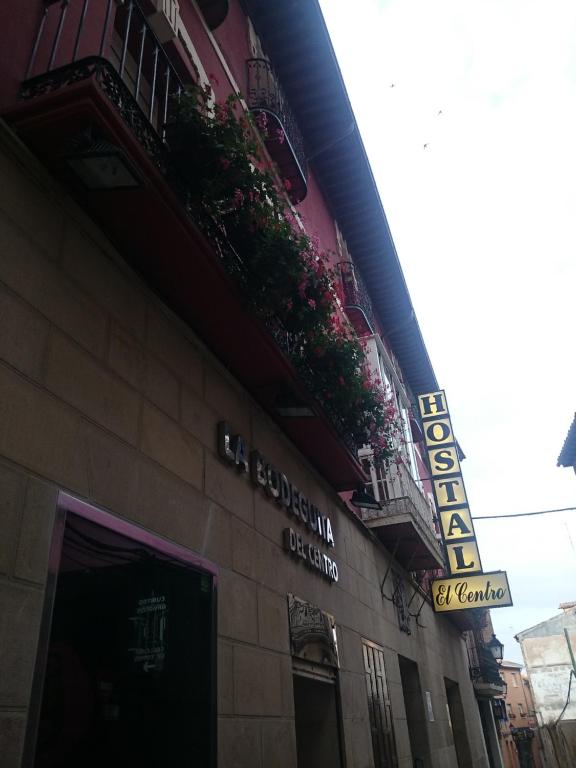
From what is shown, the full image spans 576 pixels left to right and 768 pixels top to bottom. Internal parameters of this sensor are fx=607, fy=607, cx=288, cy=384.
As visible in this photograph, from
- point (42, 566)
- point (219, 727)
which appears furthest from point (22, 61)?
point (219, 727)

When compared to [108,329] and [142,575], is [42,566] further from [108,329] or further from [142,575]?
[108,329]

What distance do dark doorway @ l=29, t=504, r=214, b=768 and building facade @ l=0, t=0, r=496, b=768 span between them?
1 centimetres

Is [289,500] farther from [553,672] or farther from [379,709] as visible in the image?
[553,672]

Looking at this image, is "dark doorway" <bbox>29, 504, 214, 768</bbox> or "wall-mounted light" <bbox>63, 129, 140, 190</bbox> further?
"dark doorway" <bbox>29, 504, 214, 768</bbox>

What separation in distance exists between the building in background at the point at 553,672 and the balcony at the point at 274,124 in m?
38.9

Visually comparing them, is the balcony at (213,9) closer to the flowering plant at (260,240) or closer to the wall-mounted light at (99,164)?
the flowering plant at (260,240)

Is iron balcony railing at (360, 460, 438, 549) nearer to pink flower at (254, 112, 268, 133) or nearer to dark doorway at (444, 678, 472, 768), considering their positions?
pink flower at (254, 112, 268, 133)

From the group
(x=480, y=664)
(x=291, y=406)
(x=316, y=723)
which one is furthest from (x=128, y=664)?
(x=480, y=664)

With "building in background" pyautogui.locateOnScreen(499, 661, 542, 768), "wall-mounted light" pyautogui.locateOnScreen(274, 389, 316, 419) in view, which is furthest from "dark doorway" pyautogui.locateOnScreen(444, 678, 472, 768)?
"building in background" pyautogui.locateOnScreen(499, 661, 542, 768)

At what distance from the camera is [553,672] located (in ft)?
137

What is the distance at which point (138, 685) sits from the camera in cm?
380

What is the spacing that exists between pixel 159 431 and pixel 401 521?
6.39 metres

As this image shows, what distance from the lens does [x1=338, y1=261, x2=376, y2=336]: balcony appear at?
11.9m

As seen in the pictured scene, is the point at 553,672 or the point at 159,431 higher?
the point at 553,672
